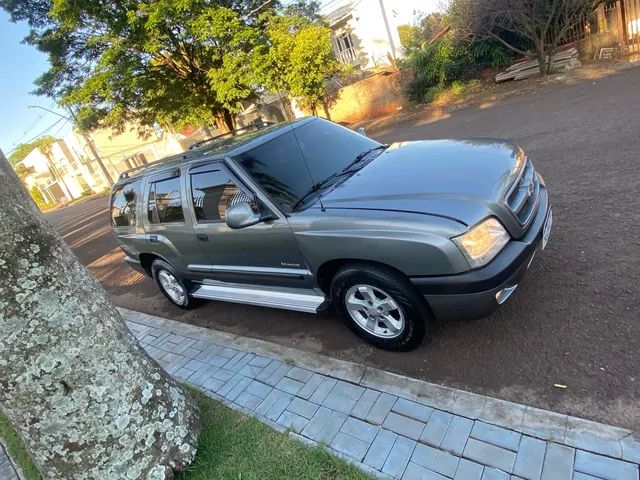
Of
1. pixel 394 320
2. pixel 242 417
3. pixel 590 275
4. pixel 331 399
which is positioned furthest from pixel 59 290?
pixel 590 275

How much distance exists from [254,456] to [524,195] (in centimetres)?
267

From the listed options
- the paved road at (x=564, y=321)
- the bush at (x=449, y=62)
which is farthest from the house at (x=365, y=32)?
the paved road at (x=564, y=321)

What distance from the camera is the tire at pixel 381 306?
285 centimetres

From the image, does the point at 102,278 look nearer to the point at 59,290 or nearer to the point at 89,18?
the point at 59,290

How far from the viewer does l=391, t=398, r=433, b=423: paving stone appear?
8.59 feet

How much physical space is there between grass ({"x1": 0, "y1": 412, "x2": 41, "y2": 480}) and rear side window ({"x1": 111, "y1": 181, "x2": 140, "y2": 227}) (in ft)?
8.09

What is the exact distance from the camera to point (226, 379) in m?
3.62

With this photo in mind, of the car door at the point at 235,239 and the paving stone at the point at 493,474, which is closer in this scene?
the paving stone at the point at 493,474

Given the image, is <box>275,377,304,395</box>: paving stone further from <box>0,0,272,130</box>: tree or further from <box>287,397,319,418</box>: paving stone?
<box>0,0,272,130</box>: tree

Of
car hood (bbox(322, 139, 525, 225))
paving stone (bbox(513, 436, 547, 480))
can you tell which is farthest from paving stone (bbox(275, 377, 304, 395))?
paving stone (bbox(513, 436, 547, 480))

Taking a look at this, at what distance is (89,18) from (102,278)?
10.9 meters

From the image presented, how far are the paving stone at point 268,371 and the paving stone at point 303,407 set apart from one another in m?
0.46

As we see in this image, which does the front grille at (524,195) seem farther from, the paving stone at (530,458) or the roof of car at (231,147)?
the roof of car at (231,147)

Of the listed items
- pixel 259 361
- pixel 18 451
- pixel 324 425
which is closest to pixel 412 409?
pixel 324 425
